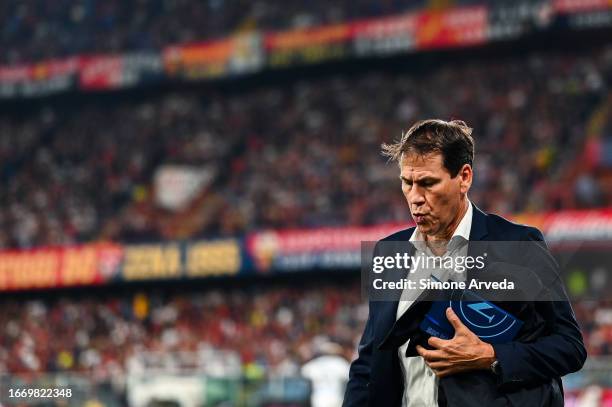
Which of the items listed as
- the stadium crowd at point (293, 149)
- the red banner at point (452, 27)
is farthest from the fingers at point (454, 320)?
the red banner at point (452, 27)

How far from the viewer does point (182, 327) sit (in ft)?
82.3

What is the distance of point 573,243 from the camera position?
72.7ft

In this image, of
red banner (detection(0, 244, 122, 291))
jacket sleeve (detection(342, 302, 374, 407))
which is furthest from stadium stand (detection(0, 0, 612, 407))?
jacket sleeve (detection(342, 302, 374, 407))

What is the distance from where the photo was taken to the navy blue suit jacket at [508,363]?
3.09 m

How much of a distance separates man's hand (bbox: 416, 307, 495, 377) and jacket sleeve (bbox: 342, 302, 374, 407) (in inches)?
10.9

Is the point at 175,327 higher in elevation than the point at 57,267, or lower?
lower

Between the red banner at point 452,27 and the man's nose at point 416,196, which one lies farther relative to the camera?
the red banner at point 452,27

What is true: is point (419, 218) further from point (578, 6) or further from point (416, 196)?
point (578, 6)

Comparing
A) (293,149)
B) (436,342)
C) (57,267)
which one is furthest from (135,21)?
(436,342)

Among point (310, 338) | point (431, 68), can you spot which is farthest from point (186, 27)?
point (310, 338)

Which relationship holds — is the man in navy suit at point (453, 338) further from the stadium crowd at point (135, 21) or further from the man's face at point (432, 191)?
the stadium crowd at point (135, 21)

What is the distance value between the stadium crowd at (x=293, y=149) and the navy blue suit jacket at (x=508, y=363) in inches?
770

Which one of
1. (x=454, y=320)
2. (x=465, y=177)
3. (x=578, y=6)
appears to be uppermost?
(x=578, y=6)

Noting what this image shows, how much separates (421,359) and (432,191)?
45 cm
